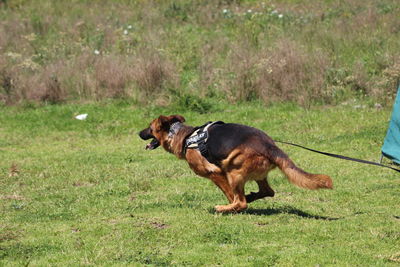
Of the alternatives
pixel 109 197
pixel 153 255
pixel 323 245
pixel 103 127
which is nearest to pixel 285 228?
pixel 323 245

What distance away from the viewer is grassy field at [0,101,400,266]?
6.41 meters

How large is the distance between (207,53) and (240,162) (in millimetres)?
12339

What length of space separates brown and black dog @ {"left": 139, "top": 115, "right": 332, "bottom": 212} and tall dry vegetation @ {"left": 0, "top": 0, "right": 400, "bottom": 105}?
8451mm

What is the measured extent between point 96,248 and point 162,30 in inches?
619

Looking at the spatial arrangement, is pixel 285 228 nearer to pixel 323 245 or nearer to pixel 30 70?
pixel 323 245

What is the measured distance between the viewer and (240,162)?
781 centimetres

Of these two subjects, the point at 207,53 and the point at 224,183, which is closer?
the point at 224,183

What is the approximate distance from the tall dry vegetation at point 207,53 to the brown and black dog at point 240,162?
333 inches

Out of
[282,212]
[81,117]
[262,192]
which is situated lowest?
[81,117]

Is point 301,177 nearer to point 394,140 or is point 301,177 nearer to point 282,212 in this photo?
point 282,212

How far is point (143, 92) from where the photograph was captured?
56.9ft

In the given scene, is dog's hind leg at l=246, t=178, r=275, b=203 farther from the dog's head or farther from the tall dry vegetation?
the tall dry vegetation

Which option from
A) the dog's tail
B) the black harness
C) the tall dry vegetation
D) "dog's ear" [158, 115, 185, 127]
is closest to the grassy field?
the dog's tail

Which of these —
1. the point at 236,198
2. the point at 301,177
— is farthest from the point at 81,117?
the point at 301,177
